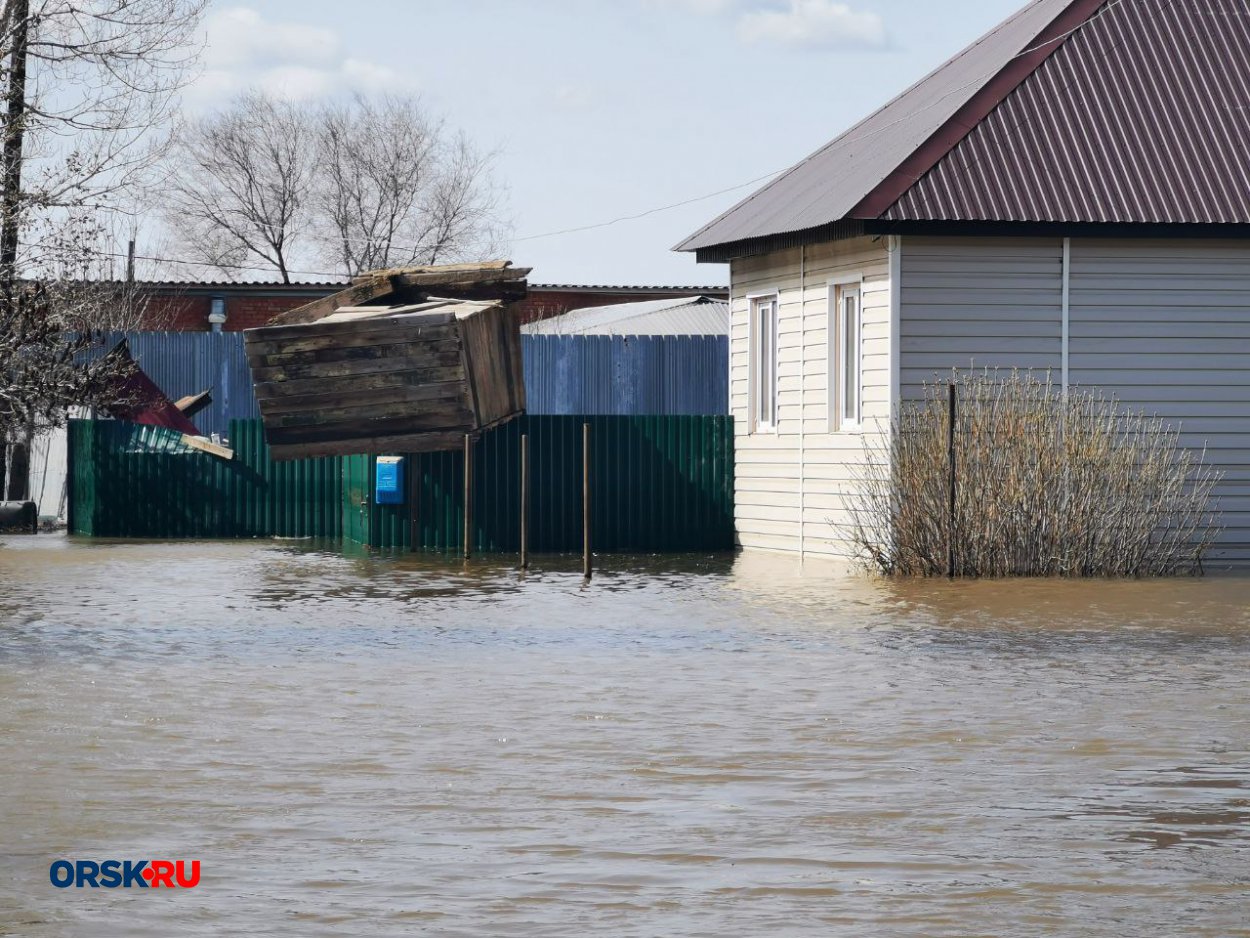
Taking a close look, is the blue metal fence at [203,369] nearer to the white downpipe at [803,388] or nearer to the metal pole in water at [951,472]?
the white downpipe at [803,388]

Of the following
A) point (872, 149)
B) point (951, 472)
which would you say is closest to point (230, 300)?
point (872, 149)

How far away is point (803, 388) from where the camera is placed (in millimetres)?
23672

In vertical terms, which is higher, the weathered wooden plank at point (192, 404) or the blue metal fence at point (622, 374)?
the blue metal fence at point (622, 374)

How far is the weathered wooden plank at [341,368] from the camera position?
77.5 feet

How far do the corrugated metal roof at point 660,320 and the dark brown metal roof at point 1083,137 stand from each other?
16001 mm

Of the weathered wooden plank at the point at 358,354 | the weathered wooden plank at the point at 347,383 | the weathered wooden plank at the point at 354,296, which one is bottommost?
the weathered wooden plank at the point at 347,383

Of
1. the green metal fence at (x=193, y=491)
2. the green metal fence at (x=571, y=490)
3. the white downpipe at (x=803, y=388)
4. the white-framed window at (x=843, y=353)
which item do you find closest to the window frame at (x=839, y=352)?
the white-framed window at (x=843, y=353)

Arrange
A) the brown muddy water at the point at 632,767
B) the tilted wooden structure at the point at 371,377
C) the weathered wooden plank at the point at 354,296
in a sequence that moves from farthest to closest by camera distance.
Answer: the weathered wooden plank at the point at 354,296 → the tilted wooden structure at the point at 371,377 → the brown muddy water at the point at 632,767

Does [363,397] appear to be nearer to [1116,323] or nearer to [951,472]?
[951,472]

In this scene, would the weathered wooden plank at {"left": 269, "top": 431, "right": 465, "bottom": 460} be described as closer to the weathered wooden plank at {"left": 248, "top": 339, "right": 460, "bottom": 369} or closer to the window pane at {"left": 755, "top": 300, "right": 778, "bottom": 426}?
the weathered wooden plank at {"left": 248, "top": 339, "right": 460, "bottom": 369}

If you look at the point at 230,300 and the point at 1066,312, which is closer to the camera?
the point at 1066,312

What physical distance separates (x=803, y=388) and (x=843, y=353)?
93 centimetres

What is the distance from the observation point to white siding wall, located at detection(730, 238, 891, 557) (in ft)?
72.1

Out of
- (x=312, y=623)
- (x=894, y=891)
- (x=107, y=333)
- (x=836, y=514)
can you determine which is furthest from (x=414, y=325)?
(x=894, y=891)
